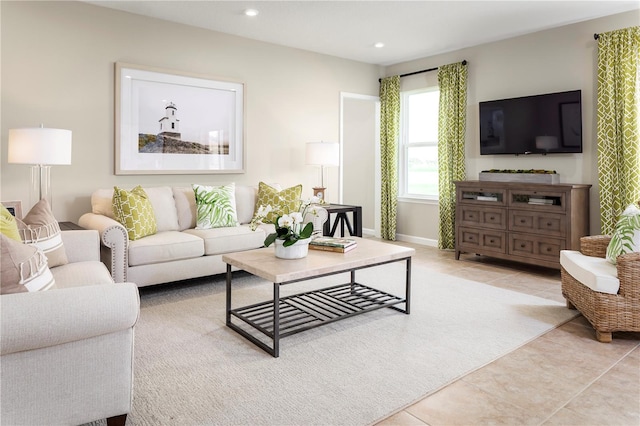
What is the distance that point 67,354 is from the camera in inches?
64.7

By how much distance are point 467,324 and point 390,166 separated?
12.1ft

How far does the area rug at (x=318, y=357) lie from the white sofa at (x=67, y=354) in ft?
0.93

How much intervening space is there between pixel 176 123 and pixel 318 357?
3129 millimetres

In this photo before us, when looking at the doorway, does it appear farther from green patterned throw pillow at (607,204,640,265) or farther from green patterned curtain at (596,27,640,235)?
green patterned throw pillow at (607,204,640,265)

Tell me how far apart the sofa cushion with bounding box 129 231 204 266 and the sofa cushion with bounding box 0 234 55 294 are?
1687 mm

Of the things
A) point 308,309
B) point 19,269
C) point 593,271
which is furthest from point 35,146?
point 593,271

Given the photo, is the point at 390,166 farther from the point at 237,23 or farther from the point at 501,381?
the point at 501,381

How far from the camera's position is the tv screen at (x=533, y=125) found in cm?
457

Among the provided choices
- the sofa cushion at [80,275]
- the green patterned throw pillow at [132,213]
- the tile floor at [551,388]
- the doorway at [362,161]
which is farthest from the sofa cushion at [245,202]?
the tile floor at [551,388]

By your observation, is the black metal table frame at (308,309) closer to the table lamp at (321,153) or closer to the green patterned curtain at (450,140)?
the table lamp at (321,153)

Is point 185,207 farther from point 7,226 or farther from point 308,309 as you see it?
point 7,226

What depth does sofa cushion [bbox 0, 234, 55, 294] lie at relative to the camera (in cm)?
166

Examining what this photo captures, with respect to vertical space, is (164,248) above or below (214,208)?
below

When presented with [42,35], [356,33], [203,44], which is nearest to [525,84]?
[356,33]
